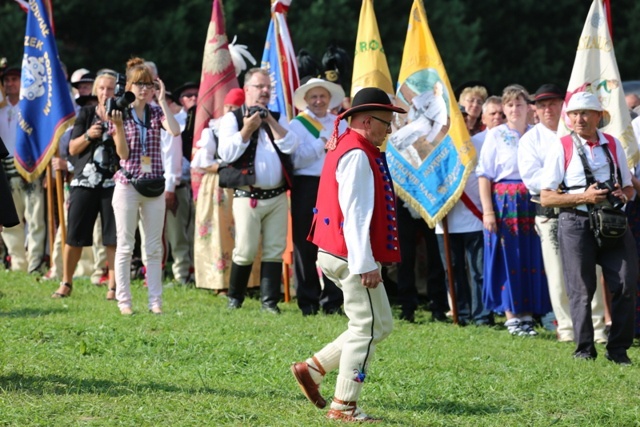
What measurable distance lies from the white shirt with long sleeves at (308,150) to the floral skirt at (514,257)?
1669 mm

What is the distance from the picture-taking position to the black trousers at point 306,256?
11.4m

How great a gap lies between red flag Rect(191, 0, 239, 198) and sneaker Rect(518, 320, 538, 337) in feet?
12.9

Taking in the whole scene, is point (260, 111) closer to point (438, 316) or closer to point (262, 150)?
point (262, 150)

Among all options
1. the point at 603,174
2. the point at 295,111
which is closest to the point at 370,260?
the point at 603,174

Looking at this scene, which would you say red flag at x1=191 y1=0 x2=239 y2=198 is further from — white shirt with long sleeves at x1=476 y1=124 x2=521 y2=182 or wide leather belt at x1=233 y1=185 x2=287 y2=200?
white shirt with long sleeves at x1=476 y1=124 x2=521 y2=182

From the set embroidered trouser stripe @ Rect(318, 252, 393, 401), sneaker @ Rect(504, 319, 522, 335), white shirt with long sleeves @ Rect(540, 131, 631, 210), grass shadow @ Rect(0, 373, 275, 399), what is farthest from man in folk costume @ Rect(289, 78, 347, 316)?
embroidered trouser stripe @ Rect(318, 252, 393, 401)

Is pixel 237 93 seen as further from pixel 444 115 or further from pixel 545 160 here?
pixel 545 160

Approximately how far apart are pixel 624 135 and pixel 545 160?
1.25m

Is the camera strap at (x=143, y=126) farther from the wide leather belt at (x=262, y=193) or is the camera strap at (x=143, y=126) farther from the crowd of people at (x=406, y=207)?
the wide leather belt at (x=262, y=193)

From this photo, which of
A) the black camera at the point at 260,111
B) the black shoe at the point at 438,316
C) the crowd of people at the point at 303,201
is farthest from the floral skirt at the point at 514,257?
the black camera at the point at 260,111

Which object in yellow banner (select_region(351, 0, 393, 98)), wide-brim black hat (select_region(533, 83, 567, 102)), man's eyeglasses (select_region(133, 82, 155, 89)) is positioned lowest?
wide-brim black hat (select_region(533, 83, 567, 102))

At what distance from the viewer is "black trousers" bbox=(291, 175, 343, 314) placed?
11.4 metres

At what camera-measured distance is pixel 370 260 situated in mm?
6820

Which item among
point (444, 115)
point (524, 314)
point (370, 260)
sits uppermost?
point (444, 115)
